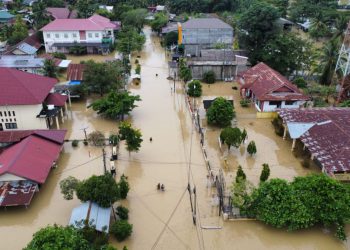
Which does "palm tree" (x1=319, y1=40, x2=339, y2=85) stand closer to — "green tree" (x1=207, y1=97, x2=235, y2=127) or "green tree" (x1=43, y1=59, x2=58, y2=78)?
"green tree" (x1=207, y1=97, x2=235, y2=127)

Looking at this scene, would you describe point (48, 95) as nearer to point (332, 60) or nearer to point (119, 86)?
point (119, 86)

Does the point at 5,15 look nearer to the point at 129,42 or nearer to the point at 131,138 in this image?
the point at 129,42

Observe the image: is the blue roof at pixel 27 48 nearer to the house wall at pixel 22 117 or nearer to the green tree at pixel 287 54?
the house wall at pixel 22 117

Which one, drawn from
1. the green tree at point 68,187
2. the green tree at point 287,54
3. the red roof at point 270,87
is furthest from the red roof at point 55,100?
the green tree at point 287,54

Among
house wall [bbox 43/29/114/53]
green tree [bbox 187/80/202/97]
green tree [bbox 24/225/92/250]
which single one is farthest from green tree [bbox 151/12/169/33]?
green tree [bbox 24/225/92/250]

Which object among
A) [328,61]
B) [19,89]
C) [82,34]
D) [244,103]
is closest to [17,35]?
[82,34]

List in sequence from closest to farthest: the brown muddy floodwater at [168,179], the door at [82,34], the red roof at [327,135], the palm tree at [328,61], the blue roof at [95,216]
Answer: the blue roof at [95,216] < the brown muddy floodwater at [168,179] < the red roof at [327,135] < the palm tree at [328,61] < the door at [82,34]
